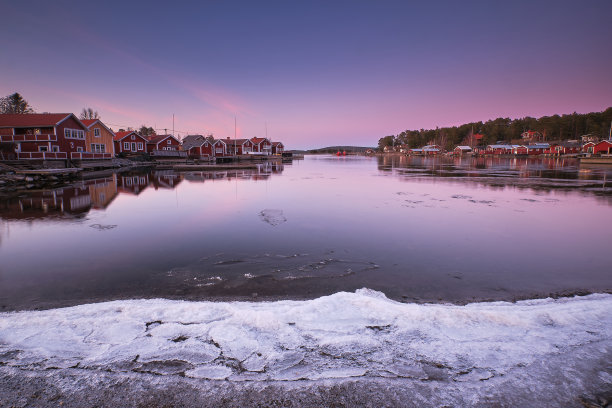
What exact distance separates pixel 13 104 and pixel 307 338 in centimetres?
15019

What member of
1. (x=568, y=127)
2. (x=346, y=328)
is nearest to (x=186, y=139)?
(x=346, y=328)

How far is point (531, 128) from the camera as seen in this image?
145 metres

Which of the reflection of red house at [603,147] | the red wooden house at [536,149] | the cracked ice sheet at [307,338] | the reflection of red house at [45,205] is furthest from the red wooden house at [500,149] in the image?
the cracked ice sheet at [307,338]

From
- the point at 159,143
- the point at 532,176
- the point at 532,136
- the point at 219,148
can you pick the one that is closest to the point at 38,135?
the point at 159,143

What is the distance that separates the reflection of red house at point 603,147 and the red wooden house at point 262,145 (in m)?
89.2

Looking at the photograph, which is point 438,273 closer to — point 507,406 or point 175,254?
point 507,406

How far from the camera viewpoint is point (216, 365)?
357cm

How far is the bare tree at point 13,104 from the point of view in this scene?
106m

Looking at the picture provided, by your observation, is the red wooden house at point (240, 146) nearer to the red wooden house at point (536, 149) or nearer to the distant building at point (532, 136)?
the red wooden house at point (536, 149)

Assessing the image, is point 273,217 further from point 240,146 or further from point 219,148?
point 240,146

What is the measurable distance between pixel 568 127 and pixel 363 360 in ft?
555

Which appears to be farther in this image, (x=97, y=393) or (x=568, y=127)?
(x=568, y=127)

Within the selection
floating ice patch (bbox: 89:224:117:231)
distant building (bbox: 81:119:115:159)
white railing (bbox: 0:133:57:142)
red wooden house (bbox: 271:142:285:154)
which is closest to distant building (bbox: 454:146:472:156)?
red wooden house (bbox: 271:142:285:154)

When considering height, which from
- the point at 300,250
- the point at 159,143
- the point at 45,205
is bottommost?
the point at 300,250
